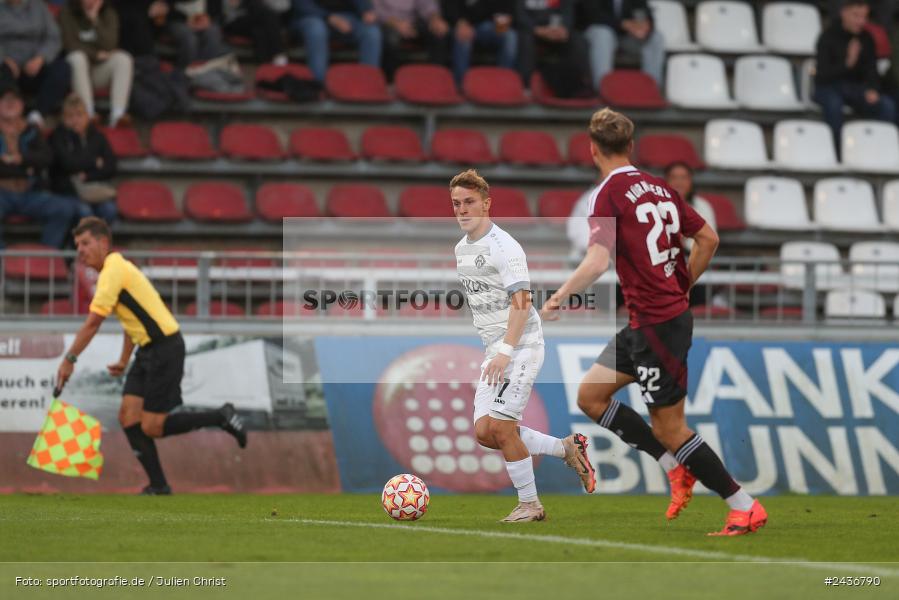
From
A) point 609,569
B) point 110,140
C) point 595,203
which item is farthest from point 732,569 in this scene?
point 110,140

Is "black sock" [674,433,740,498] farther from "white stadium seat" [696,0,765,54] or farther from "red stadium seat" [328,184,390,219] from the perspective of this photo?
"white stadium seat" [696,0,765,54]

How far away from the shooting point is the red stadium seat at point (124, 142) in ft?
58.3

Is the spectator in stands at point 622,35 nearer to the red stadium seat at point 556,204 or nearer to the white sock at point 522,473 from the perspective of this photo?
the red stadium seat at point 556,204

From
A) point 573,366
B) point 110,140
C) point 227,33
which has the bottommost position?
point 573,366

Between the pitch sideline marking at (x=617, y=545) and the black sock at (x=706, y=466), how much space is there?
0.65 m

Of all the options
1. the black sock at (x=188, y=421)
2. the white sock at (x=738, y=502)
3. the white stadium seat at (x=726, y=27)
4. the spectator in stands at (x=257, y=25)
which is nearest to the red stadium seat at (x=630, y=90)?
the white stadium seat at (x=726, y=27)

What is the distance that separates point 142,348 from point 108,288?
0.71 meters

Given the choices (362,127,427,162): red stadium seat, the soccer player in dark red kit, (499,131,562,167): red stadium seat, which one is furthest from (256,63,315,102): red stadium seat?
the soccer player in dark red kit

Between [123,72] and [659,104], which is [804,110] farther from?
[123,72]

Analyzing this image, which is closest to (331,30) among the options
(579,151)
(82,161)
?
(579,151)

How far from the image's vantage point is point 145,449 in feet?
41.8

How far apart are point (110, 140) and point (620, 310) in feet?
22.9

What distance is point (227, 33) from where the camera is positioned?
63.2 ft

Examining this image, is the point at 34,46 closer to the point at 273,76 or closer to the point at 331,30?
the point at 273,76
